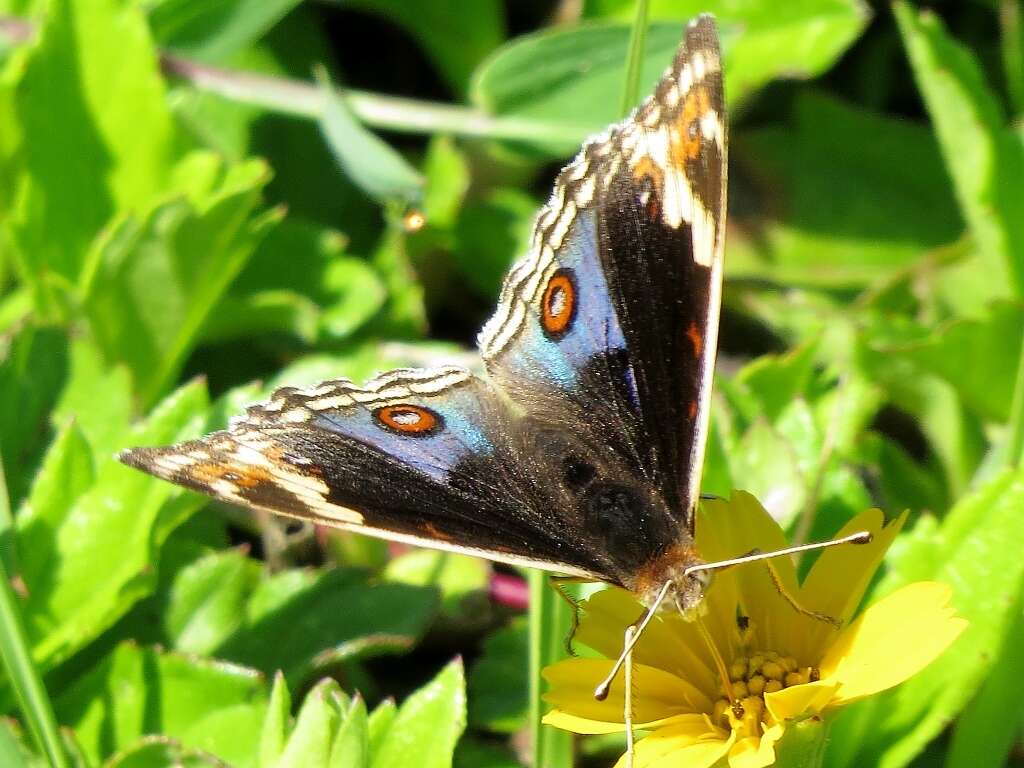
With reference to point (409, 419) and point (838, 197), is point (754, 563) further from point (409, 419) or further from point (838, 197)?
point (838, 197)

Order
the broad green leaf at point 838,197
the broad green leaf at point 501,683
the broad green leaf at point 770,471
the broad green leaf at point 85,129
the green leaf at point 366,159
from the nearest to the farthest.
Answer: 1. the broad green leaf at point 770,471
2. the broad green leaf at point 501,683
3. the green leaf at point 366,159
4. the broad green leaf at point 85,129
5. the broad green leaf at point 838,197

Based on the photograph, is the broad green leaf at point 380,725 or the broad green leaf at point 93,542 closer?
the broad green leaf at point 380,725

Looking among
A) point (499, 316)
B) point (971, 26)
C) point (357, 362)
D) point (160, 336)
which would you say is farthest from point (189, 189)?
point (971, 26)

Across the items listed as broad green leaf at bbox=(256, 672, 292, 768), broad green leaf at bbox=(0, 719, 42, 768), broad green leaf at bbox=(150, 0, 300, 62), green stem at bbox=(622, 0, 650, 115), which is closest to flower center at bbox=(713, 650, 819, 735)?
broad green leaf at bbox=(256, 672, 292, 768)

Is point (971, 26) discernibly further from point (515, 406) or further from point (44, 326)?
point (44, 326)

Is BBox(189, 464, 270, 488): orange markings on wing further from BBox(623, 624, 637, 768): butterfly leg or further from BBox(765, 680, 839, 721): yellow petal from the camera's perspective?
BBox(765, 680, 839, 721): yellow petal

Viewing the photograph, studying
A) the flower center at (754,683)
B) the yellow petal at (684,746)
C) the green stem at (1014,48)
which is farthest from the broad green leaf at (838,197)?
the yellow petal at (684,746)

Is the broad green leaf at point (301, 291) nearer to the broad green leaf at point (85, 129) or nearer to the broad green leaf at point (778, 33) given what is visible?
the broad green leaf at point (85, 129)
